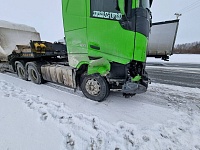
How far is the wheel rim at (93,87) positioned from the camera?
3.51 metres

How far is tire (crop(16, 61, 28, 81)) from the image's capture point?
231 inches

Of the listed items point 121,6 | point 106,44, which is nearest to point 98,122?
point 106,44

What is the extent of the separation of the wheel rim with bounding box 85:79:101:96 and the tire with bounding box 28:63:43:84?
2622mm

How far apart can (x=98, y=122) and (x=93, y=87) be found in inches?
43.7

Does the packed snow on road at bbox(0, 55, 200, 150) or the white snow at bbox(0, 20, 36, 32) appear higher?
the white snow at bbox(0, 20, 36, 32)

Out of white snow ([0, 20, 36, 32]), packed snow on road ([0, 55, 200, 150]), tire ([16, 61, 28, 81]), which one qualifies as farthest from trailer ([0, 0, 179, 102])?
white snow ([0, 20, 36, 32])

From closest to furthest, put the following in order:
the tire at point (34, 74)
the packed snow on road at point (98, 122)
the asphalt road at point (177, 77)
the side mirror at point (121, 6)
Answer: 1. the packed snow on road at point (98, 122)
2. the side mirror at point (121, 6)
3. the tire at point (34, 74)
4. the asphalt road at point (177, 77)

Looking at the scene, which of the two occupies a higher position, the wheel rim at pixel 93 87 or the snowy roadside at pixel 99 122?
the wheel rim at pixel 93 87

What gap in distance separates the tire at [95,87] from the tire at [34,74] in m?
2.46

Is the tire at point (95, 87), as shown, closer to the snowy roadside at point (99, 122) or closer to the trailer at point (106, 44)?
the trailer at point (106, 44)

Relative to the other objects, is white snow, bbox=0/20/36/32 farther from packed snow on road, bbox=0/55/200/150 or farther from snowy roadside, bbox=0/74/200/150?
snowy roadside, bbox=0/74/200/150

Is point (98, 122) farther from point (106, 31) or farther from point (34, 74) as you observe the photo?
point (34, 74)

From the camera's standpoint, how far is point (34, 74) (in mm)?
5535

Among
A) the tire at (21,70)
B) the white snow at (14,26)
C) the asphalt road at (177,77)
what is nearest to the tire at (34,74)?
the tire at (21,70)
